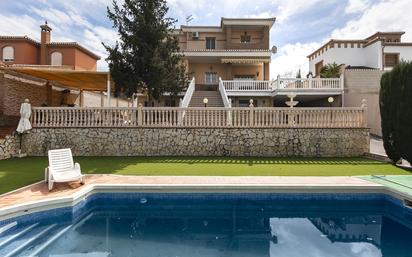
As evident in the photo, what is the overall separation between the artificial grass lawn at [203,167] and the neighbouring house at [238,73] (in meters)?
7.97

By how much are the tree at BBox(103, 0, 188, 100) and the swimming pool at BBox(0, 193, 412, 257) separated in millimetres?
9418

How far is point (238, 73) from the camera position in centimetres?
3238

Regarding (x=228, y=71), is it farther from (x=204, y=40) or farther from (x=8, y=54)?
(x=8, y=54)

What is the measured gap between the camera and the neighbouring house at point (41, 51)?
3167 centimetres

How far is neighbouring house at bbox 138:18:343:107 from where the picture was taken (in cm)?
2444

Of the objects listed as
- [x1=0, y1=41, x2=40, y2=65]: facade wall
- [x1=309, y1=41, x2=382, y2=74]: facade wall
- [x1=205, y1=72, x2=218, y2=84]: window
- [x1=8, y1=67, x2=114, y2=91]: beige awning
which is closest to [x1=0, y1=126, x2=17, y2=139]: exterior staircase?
[x1=8, y1=67, x2=114, y2=91]: beige awning

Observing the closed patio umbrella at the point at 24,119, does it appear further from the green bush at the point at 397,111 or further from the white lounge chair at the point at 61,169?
the green bush at the point at 397,111

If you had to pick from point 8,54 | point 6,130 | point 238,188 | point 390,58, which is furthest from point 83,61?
point 390,58

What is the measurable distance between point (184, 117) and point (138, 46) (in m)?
5.15

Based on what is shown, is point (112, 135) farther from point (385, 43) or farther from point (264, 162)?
point (385, 43)

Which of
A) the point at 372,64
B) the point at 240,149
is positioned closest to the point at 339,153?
the point at 240,149

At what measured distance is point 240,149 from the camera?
15.1 metres

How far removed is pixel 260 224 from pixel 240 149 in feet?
25.8

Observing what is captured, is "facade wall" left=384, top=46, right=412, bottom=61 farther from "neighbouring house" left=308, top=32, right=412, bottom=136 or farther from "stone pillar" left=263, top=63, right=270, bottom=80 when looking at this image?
"stone pillar" left=263, top=63, right=270, bottom=80
